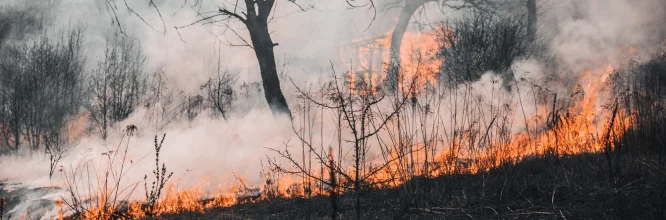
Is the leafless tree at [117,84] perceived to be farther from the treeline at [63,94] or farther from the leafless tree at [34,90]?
the leafless tree at [34,90]

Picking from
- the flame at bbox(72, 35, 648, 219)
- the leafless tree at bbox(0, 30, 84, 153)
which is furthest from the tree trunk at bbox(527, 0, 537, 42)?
the leafless tree at bbox(0, 30, 84, 153)

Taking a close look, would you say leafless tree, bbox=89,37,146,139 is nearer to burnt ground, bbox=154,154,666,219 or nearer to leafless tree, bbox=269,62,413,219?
leafless tree, bbox=269,62,413,219

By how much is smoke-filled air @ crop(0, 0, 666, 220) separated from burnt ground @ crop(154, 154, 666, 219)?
2 cm

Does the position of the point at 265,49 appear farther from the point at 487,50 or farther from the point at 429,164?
the point at 487,50

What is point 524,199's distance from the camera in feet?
10.2

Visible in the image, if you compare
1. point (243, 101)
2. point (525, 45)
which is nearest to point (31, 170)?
point (243, 101)

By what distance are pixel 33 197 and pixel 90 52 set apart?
15.8m

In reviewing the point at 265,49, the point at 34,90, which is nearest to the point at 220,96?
the point at 265,49

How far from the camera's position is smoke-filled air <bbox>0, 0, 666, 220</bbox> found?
10.9 ft

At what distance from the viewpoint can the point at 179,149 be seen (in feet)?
25.8

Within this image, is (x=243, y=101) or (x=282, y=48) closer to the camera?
(x=243, y=101)

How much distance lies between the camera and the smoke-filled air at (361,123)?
10.9ft

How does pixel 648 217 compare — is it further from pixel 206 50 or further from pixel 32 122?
pixel 206 50

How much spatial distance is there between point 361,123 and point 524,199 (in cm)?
133
